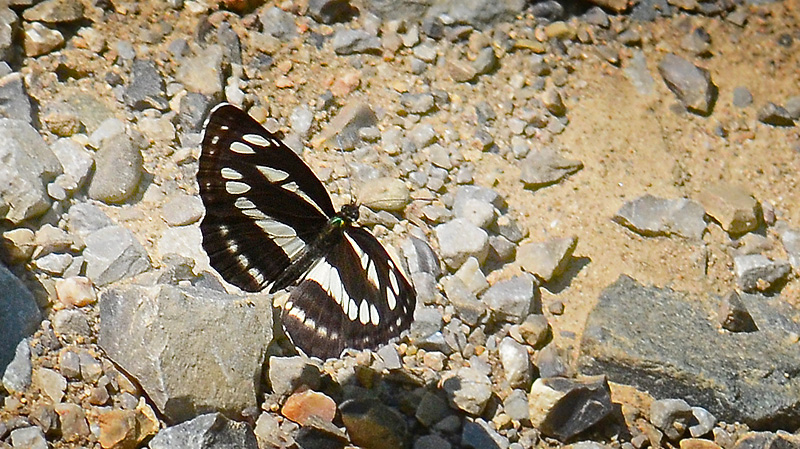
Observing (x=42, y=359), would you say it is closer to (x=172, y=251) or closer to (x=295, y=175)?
(x=172, y=251)

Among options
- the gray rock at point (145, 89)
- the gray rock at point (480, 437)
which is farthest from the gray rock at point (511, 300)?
the gray rock at point (145, 89)

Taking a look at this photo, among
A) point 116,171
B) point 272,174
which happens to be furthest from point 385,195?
point 116,171

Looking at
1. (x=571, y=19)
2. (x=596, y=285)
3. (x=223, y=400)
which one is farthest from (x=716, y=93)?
(x=223, y=400)

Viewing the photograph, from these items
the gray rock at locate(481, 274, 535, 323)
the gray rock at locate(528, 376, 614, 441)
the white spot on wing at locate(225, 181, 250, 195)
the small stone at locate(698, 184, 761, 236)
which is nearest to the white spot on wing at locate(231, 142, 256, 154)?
the white spot on wing at locate(225, 181, 250, 195)

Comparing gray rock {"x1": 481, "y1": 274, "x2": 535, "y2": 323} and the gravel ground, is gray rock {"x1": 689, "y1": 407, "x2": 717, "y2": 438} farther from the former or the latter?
gray rock {"x1": 481, "y1": 274, "x2": 535, "y2": 323}

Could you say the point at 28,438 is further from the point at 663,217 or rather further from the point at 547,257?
the point at 663,217

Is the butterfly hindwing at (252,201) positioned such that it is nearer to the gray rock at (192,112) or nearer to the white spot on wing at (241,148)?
the white spot on wing at (241,148)
